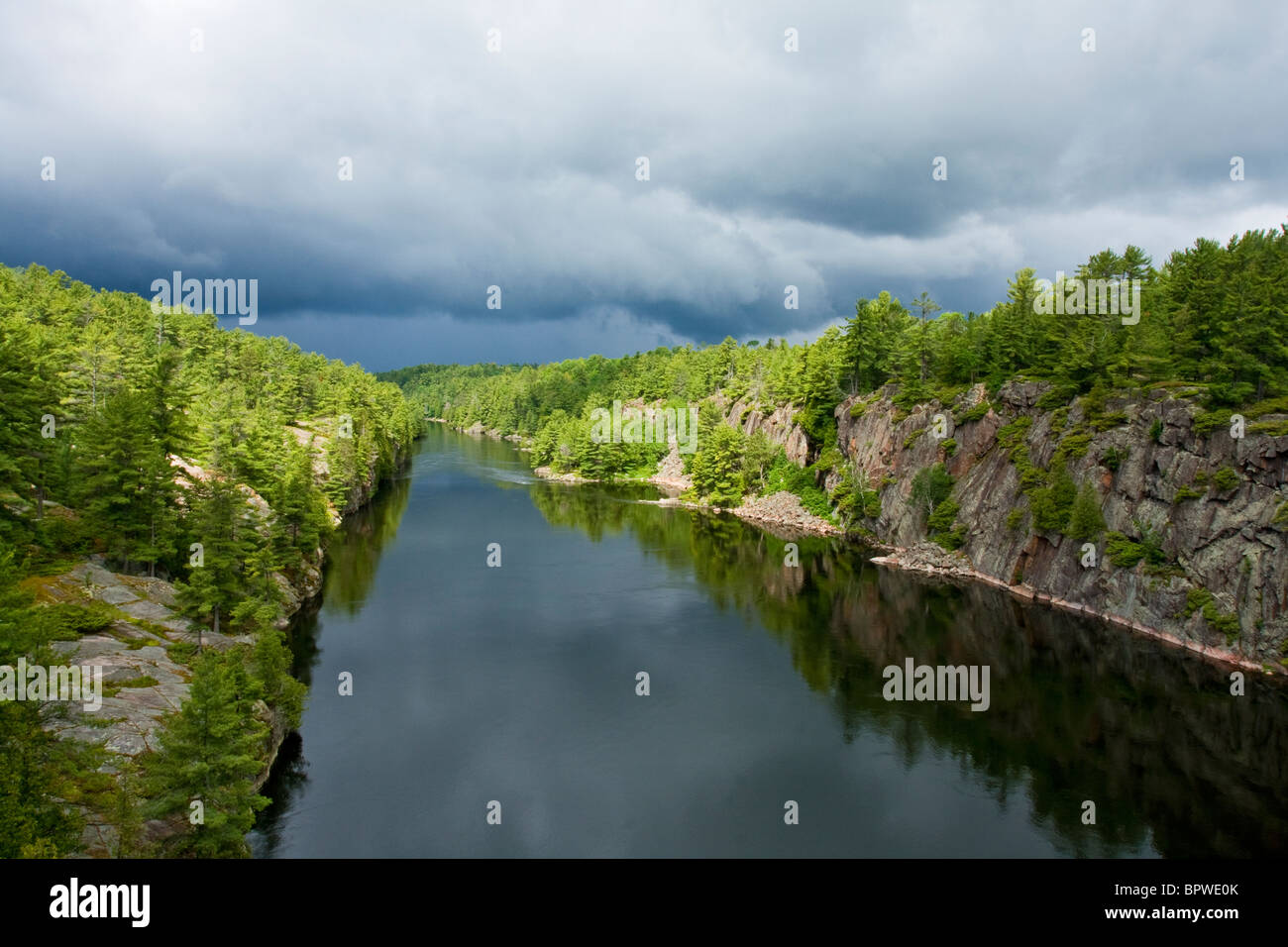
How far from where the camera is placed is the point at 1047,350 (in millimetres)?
67875

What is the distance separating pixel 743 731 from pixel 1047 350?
50306 millimetres

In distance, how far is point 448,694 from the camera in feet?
133

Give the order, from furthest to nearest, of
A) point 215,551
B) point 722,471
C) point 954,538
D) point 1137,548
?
point 722,471 < point 954,538 < point 1137,548 < point 215,551

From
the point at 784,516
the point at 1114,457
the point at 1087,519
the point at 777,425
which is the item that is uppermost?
the point at 777,425

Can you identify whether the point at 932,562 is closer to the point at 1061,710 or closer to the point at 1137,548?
the point at 1137,548

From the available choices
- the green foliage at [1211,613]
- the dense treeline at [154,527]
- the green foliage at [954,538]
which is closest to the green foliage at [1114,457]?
the green foliage at [1211,613]

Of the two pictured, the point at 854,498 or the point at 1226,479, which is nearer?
the point at 1226,479

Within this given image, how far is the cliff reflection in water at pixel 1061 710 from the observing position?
2941cm

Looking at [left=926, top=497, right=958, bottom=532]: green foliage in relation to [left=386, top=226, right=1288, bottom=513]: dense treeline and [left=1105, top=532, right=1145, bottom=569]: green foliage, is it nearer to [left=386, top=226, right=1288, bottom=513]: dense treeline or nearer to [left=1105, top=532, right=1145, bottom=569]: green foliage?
[left=386, top=226, right=1288, bottom=513]: dense treeline

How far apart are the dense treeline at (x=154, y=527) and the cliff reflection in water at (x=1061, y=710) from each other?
87.6 feet

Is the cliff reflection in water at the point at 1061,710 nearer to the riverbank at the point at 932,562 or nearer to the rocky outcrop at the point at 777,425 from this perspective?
the riverbank at the point at 932,562

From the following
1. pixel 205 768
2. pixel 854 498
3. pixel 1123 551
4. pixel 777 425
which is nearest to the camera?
pixel 205 768

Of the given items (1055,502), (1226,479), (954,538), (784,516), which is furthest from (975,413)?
(784,516)

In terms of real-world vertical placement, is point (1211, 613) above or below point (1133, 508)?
below
